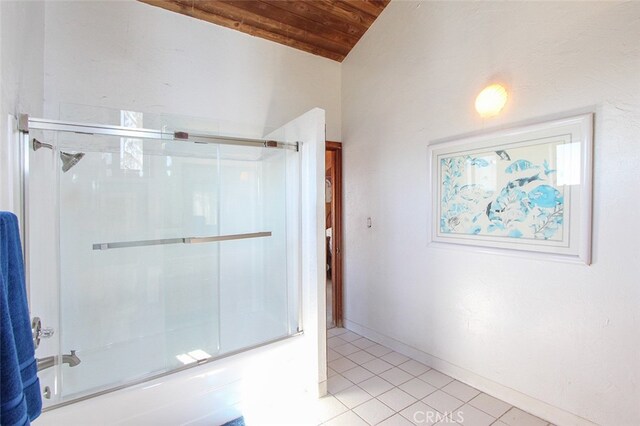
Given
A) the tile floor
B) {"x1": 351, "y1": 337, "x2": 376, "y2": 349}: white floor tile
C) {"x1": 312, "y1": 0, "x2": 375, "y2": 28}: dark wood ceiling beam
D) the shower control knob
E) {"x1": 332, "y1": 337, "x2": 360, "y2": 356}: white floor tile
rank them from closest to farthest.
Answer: the shower control knob → the tile floor → {"x1": 312, "y1": 0, "x2": 375, "y2": 28}: dark wood ceiling beam → {"x1": 332, "y1": 337, "x2": 360, "y2": 356}: white floor tile → {"x1": 351, "y1": 337, "x2": 376, "y2": 349}: white floor tile

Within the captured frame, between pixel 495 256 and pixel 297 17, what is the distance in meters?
2.62

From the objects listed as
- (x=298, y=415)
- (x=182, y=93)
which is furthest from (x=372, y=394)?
(x=182, y=93)

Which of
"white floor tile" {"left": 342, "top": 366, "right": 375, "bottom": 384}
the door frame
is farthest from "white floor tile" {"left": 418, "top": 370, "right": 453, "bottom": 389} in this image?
the door frame

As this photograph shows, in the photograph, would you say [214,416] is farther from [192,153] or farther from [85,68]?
[85,68]

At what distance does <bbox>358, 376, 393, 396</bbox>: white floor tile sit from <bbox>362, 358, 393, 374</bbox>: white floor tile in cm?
12

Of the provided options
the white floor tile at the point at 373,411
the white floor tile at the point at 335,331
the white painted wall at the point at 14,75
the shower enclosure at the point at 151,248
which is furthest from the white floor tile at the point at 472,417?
the white painted wall at the point at 14,75

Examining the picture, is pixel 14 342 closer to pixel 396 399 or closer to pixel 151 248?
pixel 151 248

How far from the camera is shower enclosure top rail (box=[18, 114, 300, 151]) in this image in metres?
1.54

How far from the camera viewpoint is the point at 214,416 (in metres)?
1.85

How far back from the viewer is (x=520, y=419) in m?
1.88

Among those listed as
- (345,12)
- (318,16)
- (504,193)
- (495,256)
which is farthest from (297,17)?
(495,256)

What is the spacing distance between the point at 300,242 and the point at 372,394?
1.24 metres

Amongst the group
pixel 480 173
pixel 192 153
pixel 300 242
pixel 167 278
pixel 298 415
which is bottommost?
pixel 298 415

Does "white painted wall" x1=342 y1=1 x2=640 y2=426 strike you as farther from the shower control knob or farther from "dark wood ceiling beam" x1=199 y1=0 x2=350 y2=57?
the shower control knob
